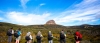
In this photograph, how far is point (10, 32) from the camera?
18.3 metres

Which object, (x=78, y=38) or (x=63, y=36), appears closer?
(x=78, y=38)

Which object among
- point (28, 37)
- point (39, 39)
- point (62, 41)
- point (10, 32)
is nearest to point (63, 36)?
point (62, 41)

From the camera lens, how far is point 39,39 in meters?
18.1

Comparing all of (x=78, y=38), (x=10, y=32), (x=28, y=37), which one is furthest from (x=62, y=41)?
(x=10, y=32)

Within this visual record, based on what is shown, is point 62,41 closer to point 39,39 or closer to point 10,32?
point 39,39

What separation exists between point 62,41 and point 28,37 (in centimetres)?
393

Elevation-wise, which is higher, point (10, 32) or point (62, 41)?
point (10, 32)

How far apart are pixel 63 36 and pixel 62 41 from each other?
81 centimetres

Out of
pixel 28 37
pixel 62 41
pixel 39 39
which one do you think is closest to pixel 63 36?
pixel 62 41

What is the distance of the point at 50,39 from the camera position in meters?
18.6

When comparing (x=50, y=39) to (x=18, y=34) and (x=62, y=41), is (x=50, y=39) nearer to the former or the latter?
(x=62, y=41)

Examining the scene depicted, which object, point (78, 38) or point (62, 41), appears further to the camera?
point (62, 41)

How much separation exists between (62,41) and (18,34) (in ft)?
16.0

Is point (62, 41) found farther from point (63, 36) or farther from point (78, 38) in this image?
point (78, 38)
